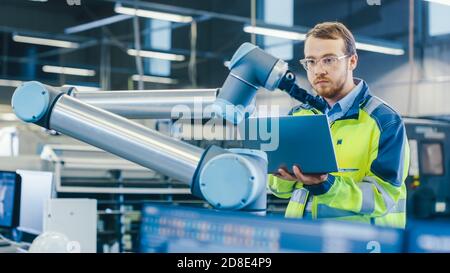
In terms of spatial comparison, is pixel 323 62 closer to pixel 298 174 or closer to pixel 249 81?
pixel 298 174

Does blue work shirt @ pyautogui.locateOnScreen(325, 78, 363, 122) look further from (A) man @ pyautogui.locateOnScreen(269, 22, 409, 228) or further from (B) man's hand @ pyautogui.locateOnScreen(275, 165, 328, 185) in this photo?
(B) man's hand @ pyautogui.locateOnScreen(275, 165, 328, 185)

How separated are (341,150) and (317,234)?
0.74 meters

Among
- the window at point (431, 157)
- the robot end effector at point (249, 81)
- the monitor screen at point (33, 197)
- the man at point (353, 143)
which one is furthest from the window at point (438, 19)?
the robot end effector at point (249, 81)

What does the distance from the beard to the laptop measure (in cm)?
40

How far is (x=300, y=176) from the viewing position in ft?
3.12

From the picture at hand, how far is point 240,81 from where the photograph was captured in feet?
1.95

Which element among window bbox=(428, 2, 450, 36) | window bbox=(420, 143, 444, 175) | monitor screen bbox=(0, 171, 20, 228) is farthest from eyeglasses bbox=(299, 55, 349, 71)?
window bbox=(428, 2, 450, 36)

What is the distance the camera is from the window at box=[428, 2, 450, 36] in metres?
5.35

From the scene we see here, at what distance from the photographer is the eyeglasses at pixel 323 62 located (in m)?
1.26

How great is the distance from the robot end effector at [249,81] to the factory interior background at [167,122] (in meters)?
0.01

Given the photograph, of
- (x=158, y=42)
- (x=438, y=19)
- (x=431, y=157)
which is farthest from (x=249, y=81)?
(x=158, y=42)

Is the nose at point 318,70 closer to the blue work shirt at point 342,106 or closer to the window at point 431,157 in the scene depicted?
the blue work shirt at point 342,106

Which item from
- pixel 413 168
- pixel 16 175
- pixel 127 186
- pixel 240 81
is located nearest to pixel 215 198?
pixel 240 81

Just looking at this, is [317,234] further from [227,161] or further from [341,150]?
[341,150]
